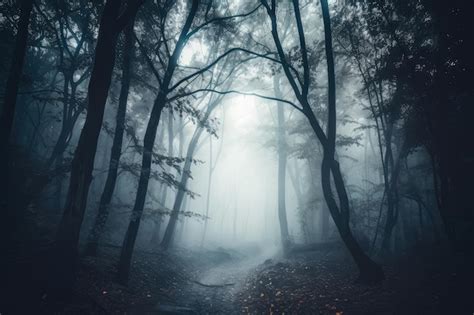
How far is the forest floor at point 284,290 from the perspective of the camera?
632 centimetres

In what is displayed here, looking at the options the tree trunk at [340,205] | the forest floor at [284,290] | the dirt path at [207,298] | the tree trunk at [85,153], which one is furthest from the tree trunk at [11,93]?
the tree trunk at [340,205]

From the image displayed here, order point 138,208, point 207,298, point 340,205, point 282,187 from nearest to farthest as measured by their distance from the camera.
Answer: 1. point 340,205
2. point 138,208
3. point 207,298
4. point 282,187

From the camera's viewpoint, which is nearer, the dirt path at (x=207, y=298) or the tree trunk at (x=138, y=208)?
the dirt path at (x=207, y=298)

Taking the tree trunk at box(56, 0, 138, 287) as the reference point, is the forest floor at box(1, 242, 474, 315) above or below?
below

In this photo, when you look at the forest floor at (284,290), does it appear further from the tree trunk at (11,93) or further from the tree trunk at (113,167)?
the tree trunk at (11,93)

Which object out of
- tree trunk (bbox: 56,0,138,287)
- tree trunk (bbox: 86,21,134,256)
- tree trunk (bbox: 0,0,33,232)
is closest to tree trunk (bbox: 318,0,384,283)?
tree trunk (bbox: 56,0,138,287)

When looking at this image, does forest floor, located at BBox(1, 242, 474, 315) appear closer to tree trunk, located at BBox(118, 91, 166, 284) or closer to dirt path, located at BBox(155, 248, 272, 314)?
dirt path, located at BBox(155, 248, 272, 314)

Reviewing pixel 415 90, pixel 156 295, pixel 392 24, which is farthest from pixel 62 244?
pixel 392 24

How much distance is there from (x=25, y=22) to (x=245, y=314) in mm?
11878

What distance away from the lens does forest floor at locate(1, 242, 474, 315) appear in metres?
6.32

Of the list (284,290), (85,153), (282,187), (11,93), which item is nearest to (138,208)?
(85,153)

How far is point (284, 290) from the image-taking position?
9.78 metres

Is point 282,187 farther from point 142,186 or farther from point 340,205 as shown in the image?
point 142,186

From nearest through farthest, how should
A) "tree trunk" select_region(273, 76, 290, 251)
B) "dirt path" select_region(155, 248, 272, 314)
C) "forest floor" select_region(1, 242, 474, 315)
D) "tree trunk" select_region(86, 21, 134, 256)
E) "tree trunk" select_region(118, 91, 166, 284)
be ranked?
1. "forest floor" select_region(1, 242, 474, 315)
2. "dirt path" select_region(155, 248, 272, 314)
3. "tree trunk" select_region(118, 91, 166, 284)
4. "tree trunk" select_region(86, 21, 134, 256)
5. "tree trunk" select_region(273, 76, 290, 251)
